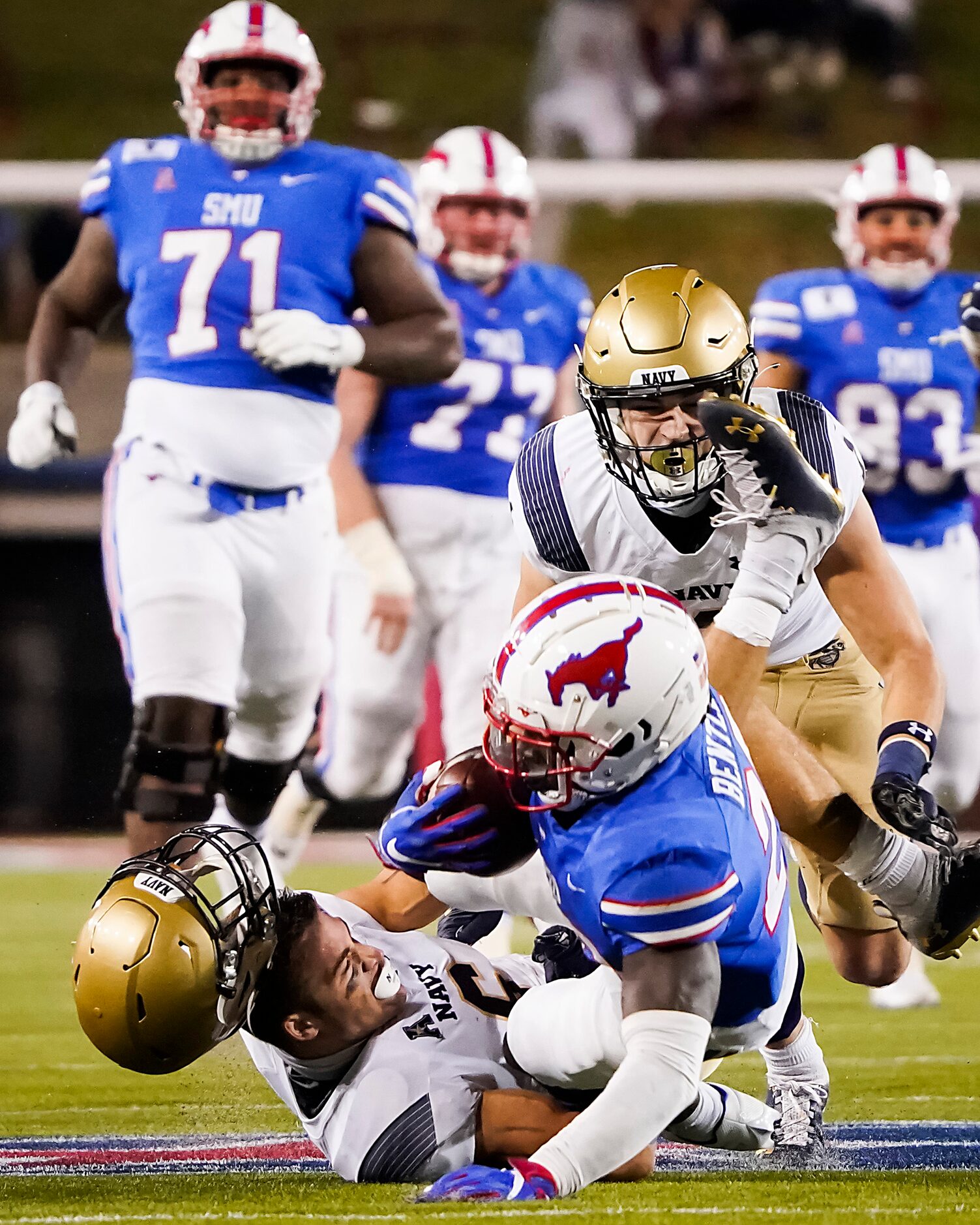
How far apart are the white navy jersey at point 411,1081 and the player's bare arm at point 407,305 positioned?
1.88 m

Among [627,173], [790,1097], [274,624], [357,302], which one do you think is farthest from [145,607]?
[627,173]

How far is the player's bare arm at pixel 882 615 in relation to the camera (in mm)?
2797

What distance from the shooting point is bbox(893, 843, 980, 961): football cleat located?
2.73m

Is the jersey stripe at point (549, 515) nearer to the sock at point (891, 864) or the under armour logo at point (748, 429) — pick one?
the under armour logo at point (748, 429)

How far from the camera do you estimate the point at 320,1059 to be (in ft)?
7.74

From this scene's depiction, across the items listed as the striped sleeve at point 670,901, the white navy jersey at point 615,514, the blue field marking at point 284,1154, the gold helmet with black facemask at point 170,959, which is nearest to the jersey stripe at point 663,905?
the striped sleeve at point 670,901

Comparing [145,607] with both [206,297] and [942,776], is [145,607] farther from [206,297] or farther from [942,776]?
[942,776]

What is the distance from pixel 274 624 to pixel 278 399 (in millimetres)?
513

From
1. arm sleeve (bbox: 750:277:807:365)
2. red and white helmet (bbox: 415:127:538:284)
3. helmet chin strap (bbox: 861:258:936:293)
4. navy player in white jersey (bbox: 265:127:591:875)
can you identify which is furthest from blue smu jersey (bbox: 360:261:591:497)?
helmet chin strap (bbox: 861:258:936:293)

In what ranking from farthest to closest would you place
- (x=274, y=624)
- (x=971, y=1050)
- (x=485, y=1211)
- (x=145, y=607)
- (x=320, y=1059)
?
(x=274, y=624) → (x=145, y=607) → (x=971, y=1050) → (x=320, y=1059) → (x=485, y=1211)

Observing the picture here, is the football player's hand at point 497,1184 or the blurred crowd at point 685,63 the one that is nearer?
the football player's hand at point 497,1184

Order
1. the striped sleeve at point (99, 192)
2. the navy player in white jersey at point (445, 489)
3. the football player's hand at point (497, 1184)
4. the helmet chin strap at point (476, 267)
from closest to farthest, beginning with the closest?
the football player's hand at point (497, 1184) < the striped sleeve at point (99, 192) < the navy player in white jersey at point (445, 489) < the helmet chin strap at point (476, 267)

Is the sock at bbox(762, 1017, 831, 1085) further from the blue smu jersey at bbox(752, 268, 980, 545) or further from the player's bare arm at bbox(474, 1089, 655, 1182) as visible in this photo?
the blue smu jersey at bbox(752, 268, 980, 545)

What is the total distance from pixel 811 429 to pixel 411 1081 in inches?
44.1
